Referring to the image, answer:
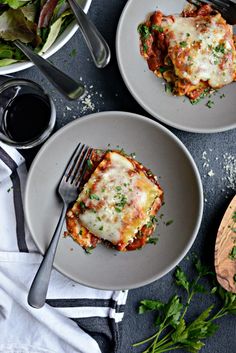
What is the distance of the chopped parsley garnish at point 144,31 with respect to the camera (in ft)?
6.88

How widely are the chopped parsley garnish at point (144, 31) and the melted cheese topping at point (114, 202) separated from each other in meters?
0.52

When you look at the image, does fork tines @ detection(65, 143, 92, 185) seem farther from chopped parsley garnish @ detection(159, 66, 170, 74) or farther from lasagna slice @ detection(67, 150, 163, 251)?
chopped parsley garnish @ detection(159, 66, 170, 74)

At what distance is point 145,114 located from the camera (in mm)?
2135

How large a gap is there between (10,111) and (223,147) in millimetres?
833

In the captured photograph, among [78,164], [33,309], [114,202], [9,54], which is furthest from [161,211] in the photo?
[9,54]

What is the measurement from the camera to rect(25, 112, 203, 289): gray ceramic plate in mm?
2008

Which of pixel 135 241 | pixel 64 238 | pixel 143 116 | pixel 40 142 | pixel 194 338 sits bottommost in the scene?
pixel 194 338

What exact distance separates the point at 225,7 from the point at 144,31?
32 centimetres

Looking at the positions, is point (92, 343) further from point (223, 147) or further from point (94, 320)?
point (223, 147)

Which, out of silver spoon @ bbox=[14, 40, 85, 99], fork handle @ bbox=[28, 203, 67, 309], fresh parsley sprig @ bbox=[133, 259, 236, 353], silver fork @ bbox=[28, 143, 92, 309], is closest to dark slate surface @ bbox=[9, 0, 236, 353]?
fresh parsley sprig @ bbox=[133, 259, 236, 353]

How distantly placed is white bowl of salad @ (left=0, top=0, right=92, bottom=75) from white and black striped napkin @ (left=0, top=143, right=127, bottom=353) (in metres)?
0.32

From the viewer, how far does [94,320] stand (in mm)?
2092

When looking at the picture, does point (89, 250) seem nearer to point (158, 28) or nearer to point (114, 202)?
point (114, 202)

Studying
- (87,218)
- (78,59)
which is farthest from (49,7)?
(87,218)
